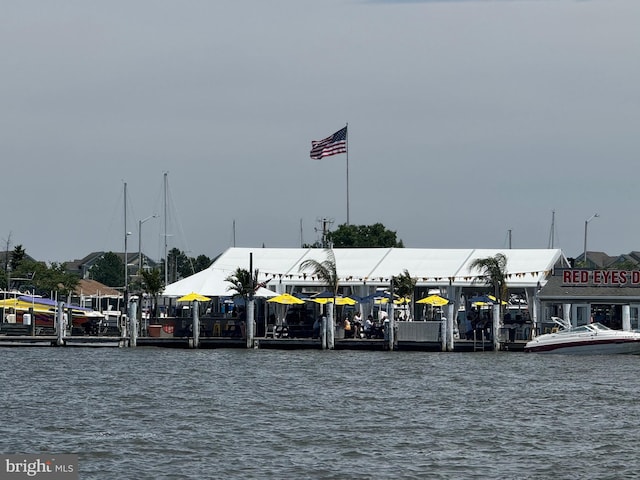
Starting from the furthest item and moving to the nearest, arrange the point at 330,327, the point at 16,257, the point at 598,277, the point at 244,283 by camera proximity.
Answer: the point at 16,257 < the point at 244,283 < the point at 598,277 < the point at 330,327

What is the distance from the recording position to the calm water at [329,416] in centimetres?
2859

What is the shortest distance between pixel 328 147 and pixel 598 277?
2227 centimetres

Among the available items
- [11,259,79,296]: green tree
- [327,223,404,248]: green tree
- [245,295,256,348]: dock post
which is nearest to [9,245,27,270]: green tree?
[11,259,79,296]: green tree

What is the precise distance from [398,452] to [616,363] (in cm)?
2774

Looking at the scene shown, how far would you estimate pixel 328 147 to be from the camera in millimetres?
81438

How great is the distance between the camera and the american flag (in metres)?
81.1

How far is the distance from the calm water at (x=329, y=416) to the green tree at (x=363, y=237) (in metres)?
67.9

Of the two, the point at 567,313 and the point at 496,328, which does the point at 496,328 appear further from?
the point at 567,313

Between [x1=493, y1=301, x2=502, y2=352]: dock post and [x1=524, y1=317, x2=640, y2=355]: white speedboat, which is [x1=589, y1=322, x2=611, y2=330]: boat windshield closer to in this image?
[x1=524, y1=317, x2=640, y2=355]: white speedboat

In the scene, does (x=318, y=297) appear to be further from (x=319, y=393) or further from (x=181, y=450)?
(x=181, y=450)

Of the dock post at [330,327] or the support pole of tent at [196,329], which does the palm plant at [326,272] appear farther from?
the support pole of tent at [196,329]
